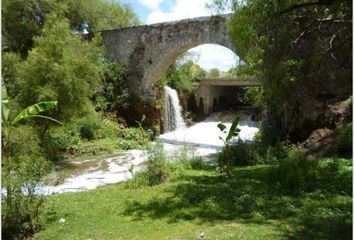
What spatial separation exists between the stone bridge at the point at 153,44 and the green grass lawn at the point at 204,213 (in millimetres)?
10148

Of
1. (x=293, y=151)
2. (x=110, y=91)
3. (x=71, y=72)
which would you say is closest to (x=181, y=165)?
(x=293, y=151)

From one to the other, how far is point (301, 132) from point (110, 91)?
9.94 meters

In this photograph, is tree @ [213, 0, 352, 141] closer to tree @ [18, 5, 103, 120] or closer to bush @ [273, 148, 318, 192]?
bush @ [273, 148, 318, 192]

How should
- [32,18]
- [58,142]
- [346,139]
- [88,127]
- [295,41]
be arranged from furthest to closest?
[32,18], [88,127], [58,142], [346,139], [295,41]

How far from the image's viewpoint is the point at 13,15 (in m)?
18.8

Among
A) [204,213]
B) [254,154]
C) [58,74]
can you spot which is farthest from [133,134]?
[204,213]

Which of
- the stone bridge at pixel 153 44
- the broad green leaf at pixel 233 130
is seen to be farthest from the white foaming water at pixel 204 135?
the broad green leaf at pixel 233 130

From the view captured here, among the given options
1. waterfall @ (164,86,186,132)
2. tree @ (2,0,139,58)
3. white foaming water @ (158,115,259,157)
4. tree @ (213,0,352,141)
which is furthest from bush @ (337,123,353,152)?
tree @ (2,0,139,58)

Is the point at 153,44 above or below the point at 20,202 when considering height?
above

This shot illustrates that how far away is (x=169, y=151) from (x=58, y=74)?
4698mm

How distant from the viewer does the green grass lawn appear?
550 centimetres

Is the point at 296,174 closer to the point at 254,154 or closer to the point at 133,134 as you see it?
the point at 254,154

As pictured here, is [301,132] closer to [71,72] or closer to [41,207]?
[71,72]

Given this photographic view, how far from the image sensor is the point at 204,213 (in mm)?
6488
